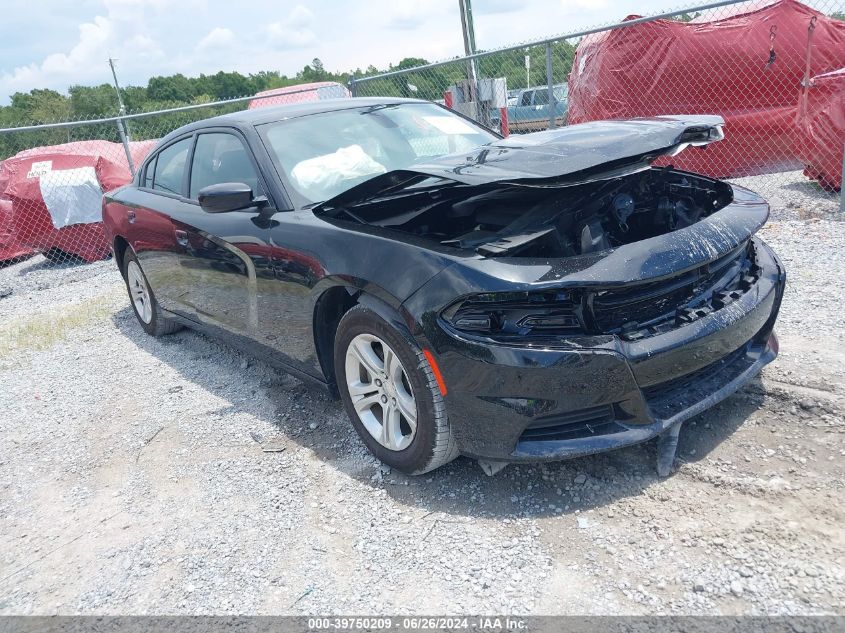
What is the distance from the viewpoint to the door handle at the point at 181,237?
436cm

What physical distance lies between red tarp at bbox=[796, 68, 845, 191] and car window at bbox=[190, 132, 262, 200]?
599 cm

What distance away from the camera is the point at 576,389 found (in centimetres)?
246

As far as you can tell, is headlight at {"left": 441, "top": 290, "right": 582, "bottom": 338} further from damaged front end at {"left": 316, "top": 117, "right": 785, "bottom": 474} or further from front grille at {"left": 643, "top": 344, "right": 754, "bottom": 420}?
front grille at {"left": 643, "top": 344, "right": 754, "bottom": 420}

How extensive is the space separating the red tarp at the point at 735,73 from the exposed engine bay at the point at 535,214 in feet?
18.4

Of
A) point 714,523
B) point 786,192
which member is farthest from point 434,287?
point 786,192

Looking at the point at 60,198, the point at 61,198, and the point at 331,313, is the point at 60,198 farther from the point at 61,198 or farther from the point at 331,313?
the point at 331,313

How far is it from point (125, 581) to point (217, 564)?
1.23ft

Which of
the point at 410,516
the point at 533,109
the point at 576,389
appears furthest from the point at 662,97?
the point at 410,516

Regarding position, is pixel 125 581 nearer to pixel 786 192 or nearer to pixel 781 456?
pixel 781 456

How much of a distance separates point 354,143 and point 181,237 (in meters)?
1.35

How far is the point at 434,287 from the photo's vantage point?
8.56 ft

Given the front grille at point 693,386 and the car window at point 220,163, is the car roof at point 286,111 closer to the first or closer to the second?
the car window at point 220,163

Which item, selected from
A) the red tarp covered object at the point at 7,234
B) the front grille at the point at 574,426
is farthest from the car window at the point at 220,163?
the red tarp covered object at the point at 7,234

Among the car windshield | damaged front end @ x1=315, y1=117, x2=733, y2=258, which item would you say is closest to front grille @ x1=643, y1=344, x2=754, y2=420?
damaged front end @ x1=315, y1=117, x2=733, y2=258
